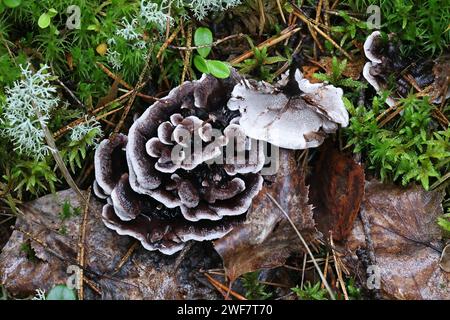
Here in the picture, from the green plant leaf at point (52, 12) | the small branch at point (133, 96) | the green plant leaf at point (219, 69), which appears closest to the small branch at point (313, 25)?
the green plant leaf at point (219, 69)

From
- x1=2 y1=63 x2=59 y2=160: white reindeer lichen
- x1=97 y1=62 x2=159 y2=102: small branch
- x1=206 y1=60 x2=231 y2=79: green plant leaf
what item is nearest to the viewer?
x1=2 y1=63 x2=59 y2=160: white reindeer lichen

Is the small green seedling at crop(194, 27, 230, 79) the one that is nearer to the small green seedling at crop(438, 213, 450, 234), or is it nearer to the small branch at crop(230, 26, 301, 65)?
the small branch at crop(230, 26, 301, 65)

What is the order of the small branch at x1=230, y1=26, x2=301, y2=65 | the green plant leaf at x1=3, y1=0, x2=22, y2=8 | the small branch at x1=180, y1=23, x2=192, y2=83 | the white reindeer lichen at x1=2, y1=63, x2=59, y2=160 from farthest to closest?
the small branch at x1=230, y1=26, x2=301, y2=65 → the small branch at x1=180, y1=23, x2=192, y2=83 → the white reindeer lichen at x1=2, y1=63, x2=59, y2=160 → the green plant leaf at x1=3, y1=0, x2=22, y2=8

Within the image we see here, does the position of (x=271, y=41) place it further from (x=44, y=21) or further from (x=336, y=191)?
(x=44, y=21)

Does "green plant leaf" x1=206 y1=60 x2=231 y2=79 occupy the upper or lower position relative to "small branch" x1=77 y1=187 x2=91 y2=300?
upper

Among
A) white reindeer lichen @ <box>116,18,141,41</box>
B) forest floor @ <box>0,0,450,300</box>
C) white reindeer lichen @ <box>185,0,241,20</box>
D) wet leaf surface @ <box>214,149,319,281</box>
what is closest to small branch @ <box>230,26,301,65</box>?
forest floor @ <box>0,0,450,300</box>

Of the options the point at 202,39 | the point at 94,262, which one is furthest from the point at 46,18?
the point at 94,262

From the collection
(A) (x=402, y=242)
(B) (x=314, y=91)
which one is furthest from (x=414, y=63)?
(A) (x=402, y=242)
